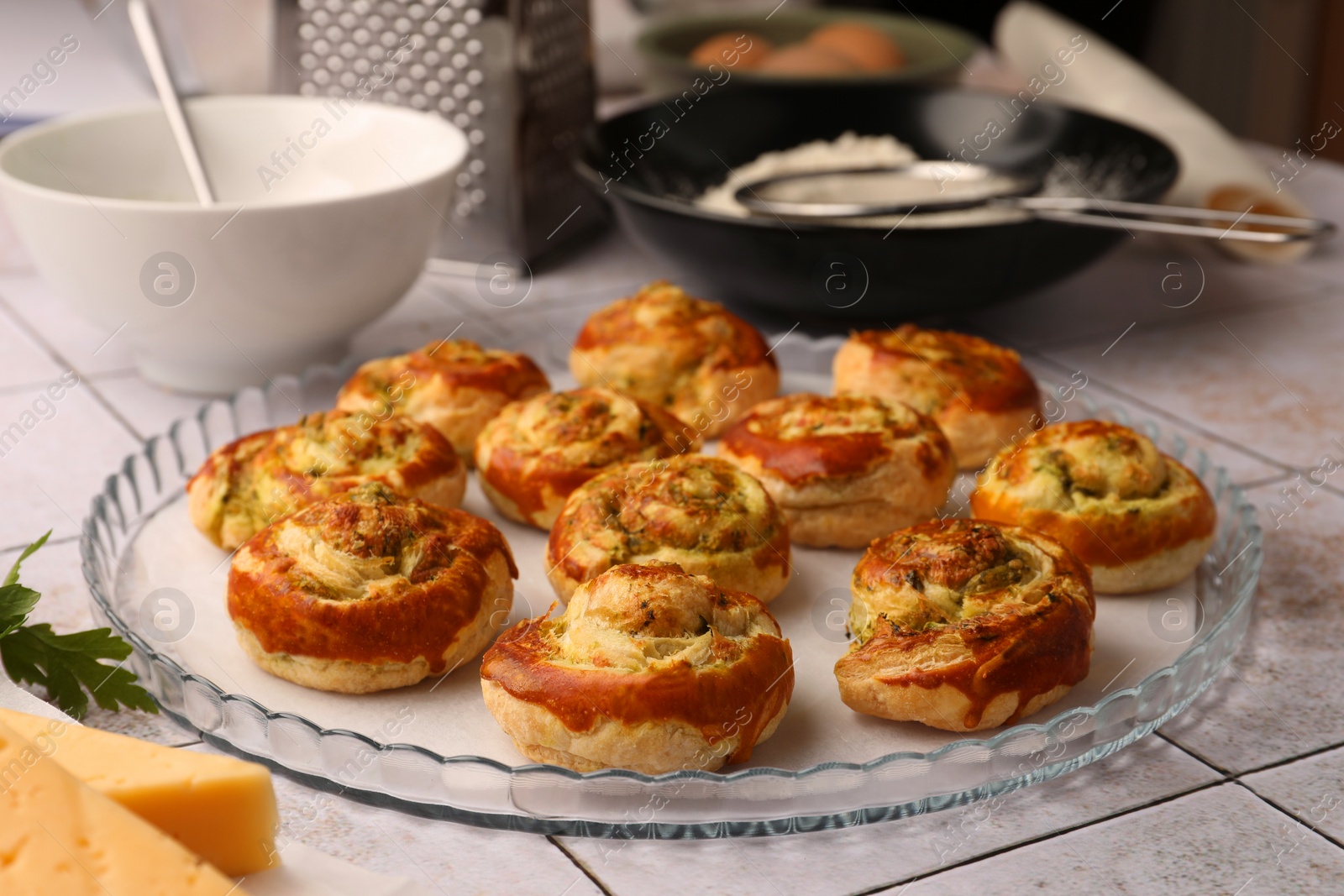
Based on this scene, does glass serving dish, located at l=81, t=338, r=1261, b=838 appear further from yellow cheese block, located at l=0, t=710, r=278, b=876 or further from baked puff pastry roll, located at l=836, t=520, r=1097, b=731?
yellow cheese block, located at l=0, t=710, r=278, b=876

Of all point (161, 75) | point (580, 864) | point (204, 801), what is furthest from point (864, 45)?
point (204, 801)

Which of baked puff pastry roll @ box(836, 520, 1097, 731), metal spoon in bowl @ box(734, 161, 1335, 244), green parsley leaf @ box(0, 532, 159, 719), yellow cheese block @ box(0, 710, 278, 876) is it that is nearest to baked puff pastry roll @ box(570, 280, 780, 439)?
metal spoon in bowl @ box(734, 161, 1335, 244)

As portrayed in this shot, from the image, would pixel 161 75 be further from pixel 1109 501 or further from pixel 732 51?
pixel 1109 501

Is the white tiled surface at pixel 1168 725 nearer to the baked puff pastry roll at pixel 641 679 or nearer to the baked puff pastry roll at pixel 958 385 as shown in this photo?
the baked puff pastry roll at pixel 641 679

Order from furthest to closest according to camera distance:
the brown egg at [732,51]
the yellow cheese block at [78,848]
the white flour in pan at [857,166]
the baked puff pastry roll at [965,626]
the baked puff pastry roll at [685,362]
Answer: the brown egg at [732,51], the white flour in pan at [857,166], the baked puff pastry roll at [685,362], the baked puff pastry roll at [965,626], the yellow cheese block at [78,848]

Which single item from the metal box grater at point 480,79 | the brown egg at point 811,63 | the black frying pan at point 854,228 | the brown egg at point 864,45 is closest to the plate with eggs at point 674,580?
the black frying pan at point 854,228
